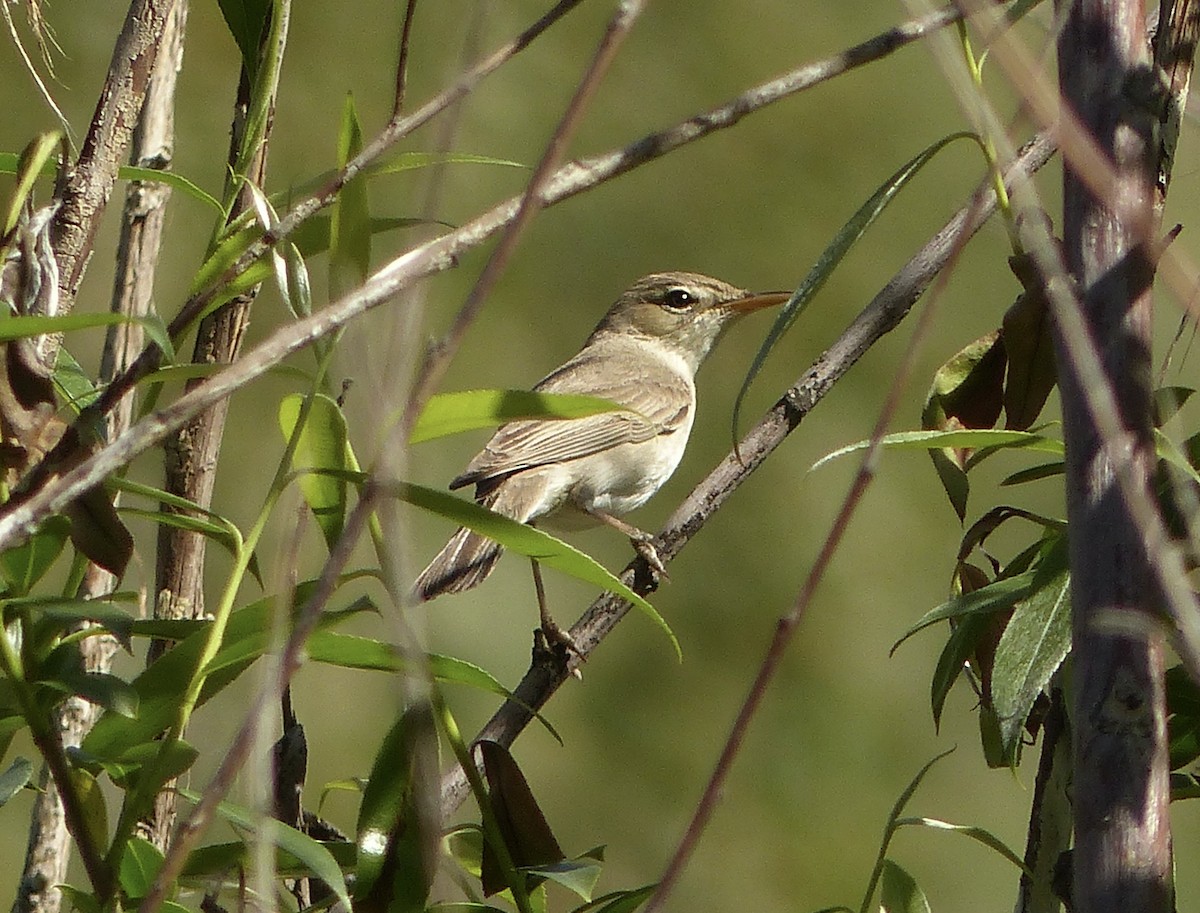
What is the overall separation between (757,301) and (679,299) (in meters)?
0.49

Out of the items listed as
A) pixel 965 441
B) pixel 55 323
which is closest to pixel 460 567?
pixel 965 441

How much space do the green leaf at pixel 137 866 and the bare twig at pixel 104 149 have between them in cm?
53

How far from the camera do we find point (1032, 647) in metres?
1.38

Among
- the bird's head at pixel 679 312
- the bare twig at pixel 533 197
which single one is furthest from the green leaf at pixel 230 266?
the bird's head at pixel 679 312

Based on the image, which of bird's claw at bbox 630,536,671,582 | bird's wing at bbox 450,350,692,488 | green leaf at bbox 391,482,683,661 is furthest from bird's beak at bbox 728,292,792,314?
green leaf at bbox 391,482,683,661

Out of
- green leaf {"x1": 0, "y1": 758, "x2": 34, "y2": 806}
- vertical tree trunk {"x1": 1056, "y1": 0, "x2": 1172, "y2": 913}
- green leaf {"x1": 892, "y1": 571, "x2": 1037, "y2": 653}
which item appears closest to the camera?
vertical tree trunk {"x1": 1056, "y1": 0, "x2": 1172, "y2": 913}

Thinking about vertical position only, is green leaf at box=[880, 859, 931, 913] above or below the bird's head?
below

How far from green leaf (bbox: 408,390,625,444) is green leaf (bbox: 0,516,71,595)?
349 millimetres

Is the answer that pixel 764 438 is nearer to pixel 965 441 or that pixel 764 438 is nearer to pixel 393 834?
pixel 965 441

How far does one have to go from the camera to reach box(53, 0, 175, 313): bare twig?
5.08ft

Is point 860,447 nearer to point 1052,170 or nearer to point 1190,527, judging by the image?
point 1190,527

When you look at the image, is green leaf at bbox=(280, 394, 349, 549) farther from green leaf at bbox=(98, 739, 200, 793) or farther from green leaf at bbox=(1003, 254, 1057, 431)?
green leaf at bbox=(1003, 254, 1057, 431)

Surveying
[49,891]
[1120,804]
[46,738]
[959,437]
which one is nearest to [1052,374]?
[959,437]

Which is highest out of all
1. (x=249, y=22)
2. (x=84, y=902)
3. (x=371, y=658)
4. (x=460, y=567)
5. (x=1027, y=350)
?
(x=460, y=567)
